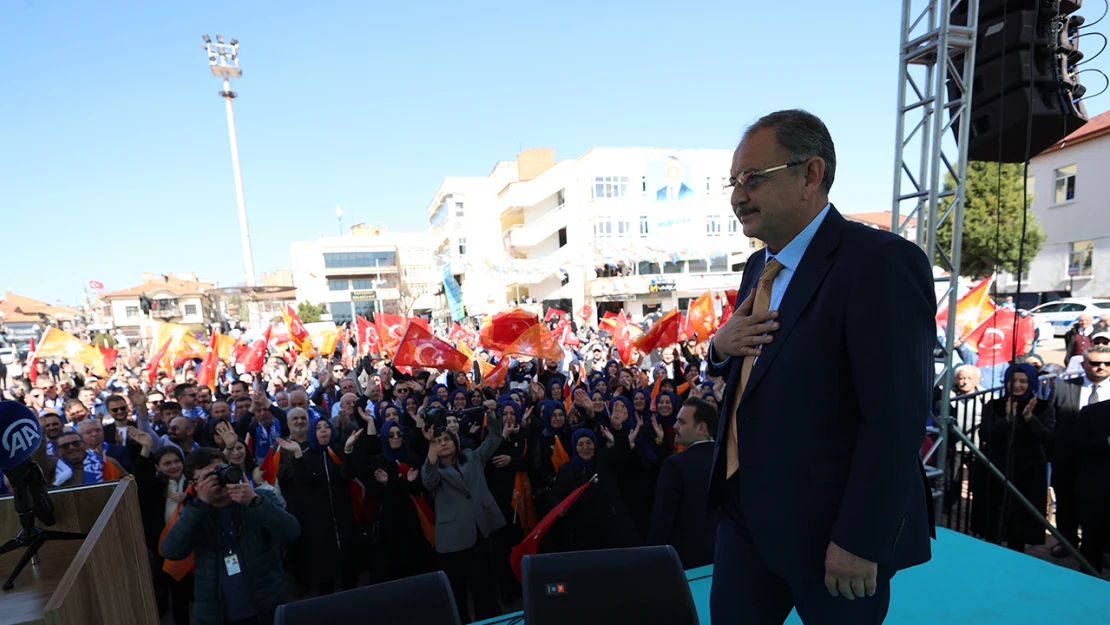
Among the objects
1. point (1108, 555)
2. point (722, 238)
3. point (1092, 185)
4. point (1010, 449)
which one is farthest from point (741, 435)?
point (722, 238)

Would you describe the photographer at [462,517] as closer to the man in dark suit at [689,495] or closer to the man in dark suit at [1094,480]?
the man in dark suit at [689,495]

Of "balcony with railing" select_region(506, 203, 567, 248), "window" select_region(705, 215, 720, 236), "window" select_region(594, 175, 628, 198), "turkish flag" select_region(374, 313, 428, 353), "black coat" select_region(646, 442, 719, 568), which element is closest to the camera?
"black coat" select_region(646, 442, 719, 568)

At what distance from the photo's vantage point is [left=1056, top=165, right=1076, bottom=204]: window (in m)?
25.2

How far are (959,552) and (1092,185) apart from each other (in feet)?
103

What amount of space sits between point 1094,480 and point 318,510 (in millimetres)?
6361

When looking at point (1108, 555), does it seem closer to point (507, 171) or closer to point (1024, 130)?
point (1024, 130)

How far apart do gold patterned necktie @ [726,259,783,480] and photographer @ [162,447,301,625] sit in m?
2.85

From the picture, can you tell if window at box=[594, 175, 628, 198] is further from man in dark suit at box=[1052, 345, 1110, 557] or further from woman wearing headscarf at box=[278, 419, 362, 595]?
woman wearing headscarf at box=[278, 419, 362, 595]

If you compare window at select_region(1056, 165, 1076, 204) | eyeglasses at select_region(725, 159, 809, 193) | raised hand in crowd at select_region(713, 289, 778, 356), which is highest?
window at select_region(1056, 165, 1076, 204)

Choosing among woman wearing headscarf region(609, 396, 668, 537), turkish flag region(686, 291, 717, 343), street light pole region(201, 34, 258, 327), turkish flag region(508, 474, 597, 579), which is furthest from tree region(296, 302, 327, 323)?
turkish flag region(508, 474, 597, 579)

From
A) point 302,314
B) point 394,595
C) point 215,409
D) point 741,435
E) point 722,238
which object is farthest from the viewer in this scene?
point 302,314

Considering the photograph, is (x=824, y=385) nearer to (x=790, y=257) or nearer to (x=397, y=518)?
(x=790, y=257)

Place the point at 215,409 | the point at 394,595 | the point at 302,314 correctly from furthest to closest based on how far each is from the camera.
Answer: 1. the point at 302,314
2. the point at 215,409
3. the point at 394,595

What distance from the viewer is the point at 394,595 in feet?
6.58
